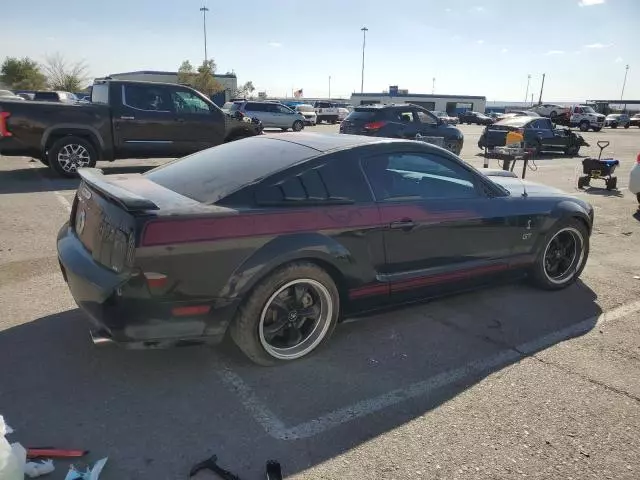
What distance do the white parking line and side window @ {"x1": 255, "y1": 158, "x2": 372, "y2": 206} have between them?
45.2 inches

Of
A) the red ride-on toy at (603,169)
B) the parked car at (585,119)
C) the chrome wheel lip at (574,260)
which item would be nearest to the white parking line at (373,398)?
the chrome wheel lip at (574,260)

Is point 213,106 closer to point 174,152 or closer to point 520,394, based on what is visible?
point 174,152

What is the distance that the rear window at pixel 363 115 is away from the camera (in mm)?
14086

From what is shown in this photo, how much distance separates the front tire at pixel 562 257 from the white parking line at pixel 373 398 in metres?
0.79

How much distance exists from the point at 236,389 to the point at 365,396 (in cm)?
77

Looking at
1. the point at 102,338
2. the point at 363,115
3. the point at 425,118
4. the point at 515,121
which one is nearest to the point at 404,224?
the point at 102,338

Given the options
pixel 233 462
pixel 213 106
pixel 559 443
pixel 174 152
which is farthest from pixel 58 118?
pixel 559 443

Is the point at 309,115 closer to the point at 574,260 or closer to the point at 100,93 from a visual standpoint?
the point at 100,93

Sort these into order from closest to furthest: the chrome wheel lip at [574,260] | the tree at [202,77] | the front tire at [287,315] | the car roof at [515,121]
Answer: the front tire at [287,315] < the chrome wheel lip at [574,260] < the car roof at [515,121] < the tree at [202,77]

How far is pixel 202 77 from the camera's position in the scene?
6125 centimetres

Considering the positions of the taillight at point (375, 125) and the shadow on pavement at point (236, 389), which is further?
the taillight at point (375, 125)

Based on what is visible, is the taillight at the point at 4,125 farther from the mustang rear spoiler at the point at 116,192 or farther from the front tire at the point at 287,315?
the front tire at the point at 287,315

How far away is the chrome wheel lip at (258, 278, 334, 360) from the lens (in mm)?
3107

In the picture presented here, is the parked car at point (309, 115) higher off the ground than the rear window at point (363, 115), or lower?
lower
